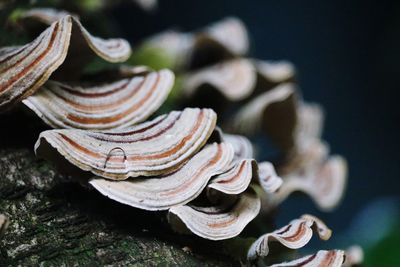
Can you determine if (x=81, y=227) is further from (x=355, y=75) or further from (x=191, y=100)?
(x=355, y=75)

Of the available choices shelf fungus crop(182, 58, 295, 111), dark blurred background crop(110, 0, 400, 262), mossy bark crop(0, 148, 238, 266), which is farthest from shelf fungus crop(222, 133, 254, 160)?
dark blurred background crop(110, 0, 400, 262)

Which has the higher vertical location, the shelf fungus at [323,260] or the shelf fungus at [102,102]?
the shelf fungus at [102,102]

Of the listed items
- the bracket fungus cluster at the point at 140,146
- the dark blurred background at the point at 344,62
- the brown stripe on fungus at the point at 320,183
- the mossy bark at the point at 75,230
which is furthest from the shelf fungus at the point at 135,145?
the dark blurred background at the point at 344,62

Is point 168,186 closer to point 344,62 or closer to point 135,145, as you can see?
point 135,145

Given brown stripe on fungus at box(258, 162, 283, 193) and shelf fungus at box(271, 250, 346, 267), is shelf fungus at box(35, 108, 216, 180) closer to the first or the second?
brown stripe on fungus at box(258, 162, 283, 193)

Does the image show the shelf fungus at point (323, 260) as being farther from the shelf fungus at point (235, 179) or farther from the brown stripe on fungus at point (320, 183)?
the brown stripe on fungus at point (320, 183)
